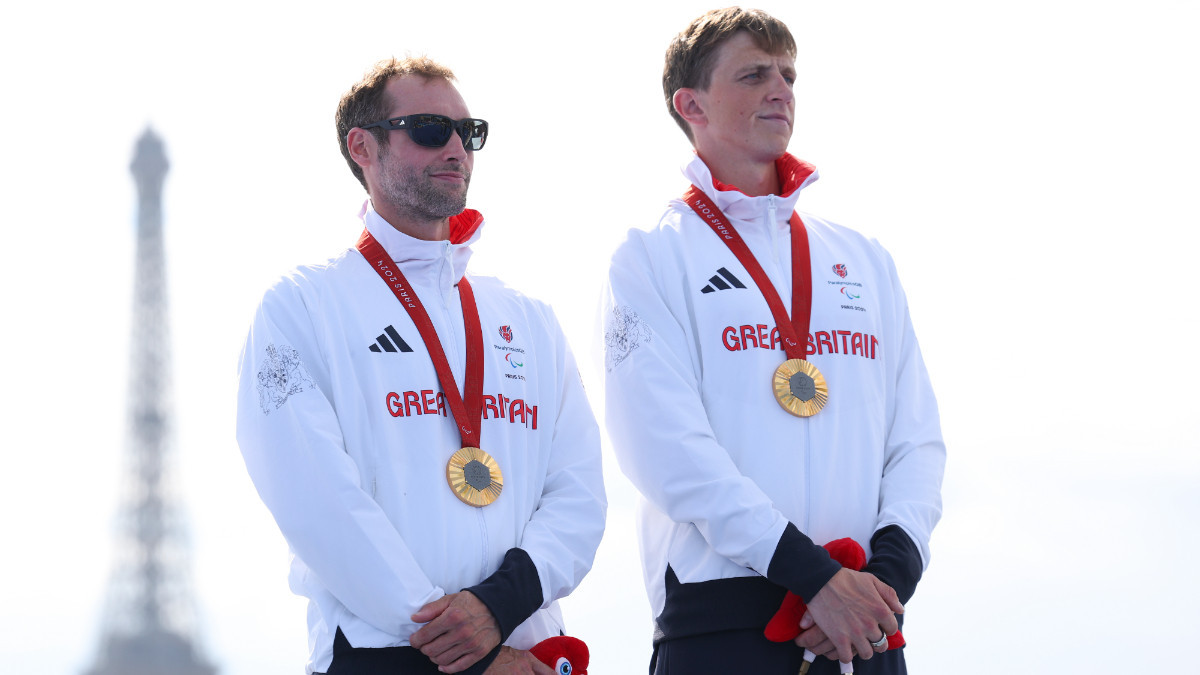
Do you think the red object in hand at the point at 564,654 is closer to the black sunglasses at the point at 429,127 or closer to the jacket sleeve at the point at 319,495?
the jacket sleeve at the point at 319,495

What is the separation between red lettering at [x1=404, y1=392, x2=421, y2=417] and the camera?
3830 mm

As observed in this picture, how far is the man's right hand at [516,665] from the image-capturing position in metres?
3.71

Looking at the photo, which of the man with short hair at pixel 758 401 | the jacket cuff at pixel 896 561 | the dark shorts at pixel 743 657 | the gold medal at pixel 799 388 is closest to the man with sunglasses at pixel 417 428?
the man with short hair at pixel 758 401

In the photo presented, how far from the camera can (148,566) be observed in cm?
3925

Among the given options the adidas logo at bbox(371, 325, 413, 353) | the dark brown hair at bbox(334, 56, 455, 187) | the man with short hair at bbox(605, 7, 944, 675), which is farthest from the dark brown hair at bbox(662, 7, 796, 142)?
the adidas logo at bbox(371, 325, 413, 353)

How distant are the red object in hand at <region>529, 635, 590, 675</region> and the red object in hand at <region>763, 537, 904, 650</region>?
23.2 inches

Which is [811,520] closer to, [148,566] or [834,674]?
[834,674]

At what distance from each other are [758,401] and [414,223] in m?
1.33

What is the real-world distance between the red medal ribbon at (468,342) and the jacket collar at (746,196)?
961 mm

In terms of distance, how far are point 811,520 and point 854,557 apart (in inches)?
8.3

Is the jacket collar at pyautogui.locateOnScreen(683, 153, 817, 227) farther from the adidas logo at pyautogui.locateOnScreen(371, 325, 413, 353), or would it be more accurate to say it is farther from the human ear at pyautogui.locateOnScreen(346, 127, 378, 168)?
the adidas logo at pyautogui.locateOnScreen(371, 325, 413, 353)

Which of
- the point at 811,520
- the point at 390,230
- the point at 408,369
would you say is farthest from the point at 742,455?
the point at 390,230

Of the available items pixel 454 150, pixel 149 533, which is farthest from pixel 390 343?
pixel 149 533

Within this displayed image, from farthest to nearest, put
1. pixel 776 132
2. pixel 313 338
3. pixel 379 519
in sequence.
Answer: pixel 776 132, pixel 313 338, pixel 379 519
